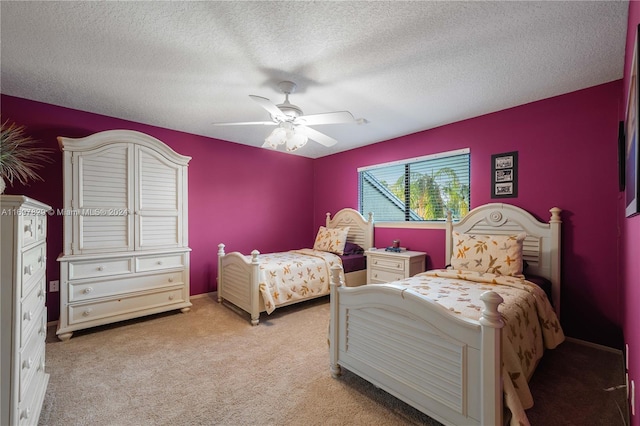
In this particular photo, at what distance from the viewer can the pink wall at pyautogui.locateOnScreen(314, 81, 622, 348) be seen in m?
2.33

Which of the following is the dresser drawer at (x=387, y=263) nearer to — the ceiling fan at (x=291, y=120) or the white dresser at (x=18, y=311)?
the ceiling fan at (x=291, y=120)

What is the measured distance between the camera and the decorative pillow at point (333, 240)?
4.06 metres

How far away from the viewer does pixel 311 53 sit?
1.90 metres

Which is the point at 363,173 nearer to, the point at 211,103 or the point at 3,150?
the point at 211,103

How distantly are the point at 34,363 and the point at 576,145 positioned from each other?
429 cm

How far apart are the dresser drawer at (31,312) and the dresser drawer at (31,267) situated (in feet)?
0.16

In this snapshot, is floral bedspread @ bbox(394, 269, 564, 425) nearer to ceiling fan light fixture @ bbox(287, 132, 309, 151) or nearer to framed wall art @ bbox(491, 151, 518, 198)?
framed wall art @ bbox(491, 151, 518, 198)

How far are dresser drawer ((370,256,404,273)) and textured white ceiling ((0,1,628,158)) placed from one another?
179 centimetres

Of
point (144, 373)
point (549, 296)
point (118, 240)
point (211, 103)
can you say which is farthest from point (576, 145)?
point (118, 240)

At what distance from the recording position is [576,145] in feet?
8.18

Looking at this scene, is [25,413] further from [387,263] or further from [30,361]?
[387,263]

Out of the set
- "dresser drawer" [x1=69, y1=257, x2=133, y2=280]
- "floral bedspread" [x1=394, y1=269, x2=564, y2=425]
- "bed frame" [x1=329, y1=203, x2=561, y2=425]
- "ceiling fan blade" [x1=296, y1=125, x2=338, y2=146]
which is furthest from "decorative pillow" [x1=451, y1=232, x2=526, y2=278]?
"dresser drawer" [x1=69, y1=257, x2=133, y2=280]

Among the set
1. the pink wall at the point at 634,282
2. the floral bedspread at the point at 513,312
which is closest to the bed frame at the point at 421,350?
the floral bedspread at the point at 513,312

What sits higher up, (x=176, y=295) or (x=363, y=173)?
(x=363, y=173)
